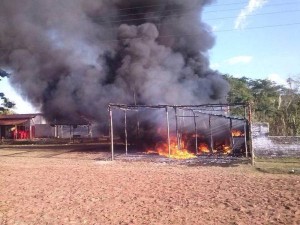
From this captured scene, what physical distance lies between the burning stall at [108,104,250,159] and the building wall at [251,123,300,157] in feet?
2.24

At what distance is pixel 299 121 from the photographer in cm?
2561

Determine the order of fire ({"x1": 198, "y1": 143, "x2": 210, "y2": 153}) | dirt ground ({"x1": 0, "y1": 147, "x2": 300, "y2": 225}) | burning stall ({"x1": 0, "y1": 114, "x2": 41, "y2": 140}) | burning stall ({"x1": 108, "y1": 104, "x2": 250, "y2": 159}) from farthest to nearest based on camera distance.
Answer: burning stall ({"x1": 0, "y1": 114, "x2": 41, "y2": 140})
fire ({"x1": 198, "y1": 143, "x2": 210, "y2": 153})
burning stall ({"x1": 108, "y1": 104, "x2": 250, "y2": 159})
dirt ground ({"x1": 0, "y1": 147, "x2": 300, "y2": 225})

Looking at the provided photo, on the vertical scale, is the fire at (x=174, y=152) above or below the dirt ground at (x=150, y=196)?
above

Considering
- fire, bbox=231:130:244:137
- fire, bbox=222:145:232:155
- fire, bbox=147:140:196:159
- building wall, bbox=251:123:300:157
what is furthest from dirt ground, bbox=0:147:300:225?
fire, bbox=231:130:244:137

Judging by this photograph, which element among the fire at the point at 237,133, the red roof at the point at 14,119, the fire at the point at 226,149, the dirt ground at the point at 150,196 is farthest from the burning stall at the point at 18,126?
the dirt ground at the point at 150,196

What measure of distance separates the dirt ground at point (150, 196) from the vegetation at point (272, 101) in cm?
1267

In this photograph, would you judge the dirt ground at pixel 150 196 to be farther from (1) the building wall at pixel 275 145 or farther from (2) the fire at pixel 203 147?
(2) the fire at pixel 203 147

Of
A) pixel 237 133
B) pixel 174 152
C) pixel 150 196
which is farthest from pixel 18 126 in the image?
pixel 150 196

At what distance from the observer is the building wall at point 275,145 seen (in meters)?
17.8

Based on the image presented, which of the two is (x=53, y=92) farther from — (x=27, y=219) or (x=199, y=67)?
(x=27, y=219)

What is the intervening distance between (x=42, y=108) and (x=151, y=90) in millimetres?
10929

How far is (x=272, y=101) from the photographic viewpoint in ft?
152

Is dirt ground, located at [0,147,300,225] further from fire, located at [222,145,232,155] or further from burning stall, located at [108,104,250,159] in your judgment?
fire, located at [222,145,232,155]

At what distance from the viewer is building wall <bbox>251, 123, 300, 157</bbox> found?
17.8 metres
